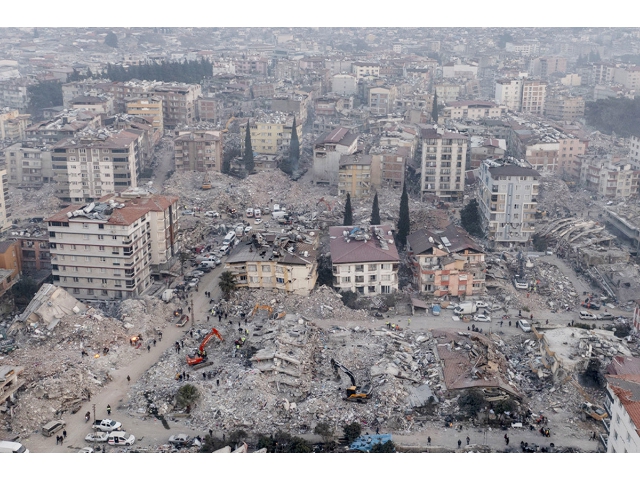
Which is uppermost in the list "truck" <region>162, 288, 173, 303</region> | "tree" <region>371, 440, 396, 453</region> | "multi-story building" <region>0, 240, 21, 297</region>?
"multi-story building" <region>0, 240, 21, 297</region>

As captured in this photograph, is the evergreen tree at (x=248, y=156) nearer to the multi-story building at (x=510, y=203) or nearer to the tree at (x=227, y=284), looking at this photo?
the multi-story building at (x=510, y=203)

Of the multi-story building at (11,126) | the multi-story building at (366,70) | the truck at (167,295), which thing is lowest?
the truck at (167,295)

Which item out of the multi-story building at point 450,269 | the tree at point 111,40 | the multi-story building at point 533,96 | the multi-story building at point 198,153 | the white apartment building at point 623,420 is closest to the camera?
the white apartment building at point 623,420

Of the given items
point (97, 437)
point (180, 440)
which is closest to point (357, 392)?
point (180, 440)

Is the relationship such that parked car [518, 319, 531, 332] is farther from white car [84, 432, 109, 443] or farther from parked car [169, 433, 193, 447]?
white car [84, 432, 109, 443]

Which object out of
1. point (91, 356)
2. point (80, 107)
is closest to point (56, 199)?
point (80, 107)

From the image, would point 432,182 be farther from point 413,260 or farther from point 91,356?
point 91,356

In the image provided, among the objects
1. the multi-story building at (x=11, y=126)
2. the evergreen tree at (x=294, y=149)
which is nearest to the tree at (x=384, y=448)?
the evergreen tree at (x=294, y=149)

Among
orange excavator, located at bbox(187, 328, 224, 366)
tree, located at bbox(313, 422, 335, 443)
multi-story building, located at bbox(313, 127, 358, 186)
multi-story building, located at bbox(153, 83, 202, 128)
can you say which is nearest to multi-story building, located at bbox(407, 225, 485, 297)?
orange excavator, located at bbox(187, 328, 224, 366)
